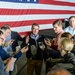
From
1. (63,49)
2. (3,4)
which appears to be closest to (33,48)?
(63,49)

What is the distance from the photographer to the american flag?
4.63m

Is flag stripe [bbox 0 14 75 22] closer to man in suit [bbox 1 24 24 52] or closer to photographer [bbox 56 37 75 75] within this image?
man in suit [bbox 1 24 24 52]

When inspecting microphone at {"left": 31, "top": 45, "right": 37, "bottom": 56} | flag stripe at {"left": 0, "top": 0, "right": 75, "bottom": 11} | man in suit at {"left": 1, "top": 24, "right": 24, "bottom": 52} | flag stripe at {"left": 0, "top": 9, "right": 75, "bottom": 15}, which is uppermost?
flag stripe at {"left": 0, "top": 0, "right": 75, "bottom": 11}

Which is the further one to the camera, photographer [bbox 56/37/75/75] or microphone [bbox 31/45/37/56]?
microphone [bbox 31/45/37/56]

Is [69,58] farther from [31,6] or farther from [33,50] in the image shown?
[31,6]

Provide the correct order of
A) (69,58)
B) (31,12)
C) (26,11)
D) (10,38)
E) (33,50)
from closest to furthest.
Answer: (69,58) → (33,50) → (10,38) → (26,11) → (31,12)

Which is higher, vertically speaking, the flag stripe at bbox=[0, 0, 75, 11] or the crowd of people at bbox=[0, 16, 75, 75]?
the flag stripe at bbox=[0, 0, 75, 11]

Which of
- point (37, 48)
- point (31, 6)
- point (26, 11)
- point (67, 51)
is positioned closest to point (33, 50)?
point (37, 48)

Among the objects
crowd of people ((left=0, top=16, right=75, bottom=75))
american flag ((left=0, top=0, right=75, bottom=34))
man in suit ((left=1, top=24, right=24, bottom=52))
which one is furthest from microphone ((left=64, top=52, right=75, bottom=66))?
american flag ((left=0, top=0, right=75, bottom=34))

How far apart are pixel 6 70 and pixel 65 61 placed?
62cm

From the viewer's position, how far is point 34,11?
5289 millimetres

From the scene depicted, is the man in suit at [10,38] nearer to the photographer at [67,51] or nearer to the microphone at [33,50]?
the microphone at [33,50]

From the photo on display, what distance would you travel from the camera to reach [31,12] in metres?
5.21

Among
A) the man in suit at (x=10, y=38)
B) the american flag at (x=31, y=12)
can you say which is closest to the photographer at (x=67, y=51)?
the man in suit at (x=10, y=38)
